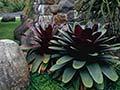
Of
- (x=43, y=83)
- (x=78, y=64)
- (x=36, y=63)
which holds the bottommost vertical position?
(x=43, y=83)

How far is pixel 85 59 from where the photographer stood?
166 inches

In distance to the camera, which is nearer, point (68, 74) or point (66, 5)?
point (68, 74)

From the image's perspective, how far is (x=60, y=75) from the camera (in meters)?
4.38

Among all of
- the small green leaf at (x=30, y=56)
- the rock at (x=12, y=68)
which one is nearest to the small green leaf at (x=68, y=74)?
the rock at (x=12, y=68)

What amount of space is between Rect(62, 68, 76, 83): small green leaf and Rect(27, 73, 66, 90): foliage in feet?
0.71

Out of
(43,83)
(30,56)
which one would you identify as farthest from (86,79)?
(30,56)

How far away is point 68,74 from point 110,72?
0.52 meters

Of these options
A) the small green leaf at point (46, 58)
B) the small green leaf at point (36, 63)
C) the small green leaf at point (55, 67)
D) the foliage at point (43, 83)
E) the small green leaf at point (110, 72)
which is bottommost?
the foliage at point (43, 83)

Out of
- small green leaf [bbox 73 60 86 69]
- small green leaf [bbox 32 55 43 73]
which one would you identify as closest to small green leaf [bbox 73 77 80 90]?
small green leaf [bbox 73 60 86 69]

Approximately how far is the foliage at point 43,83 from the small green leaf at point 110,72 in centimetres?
58

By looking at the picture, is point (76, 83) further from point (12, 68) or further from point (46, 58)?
point (12, 68)

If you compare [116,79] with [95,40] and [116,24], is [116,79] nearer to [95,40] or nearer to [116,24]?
[95,40]

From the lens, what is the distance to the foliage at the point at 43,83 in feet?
14.3

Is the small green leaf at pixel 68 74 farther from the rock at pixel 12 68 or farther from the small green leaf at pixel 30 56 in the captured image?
the small green leaf at pixel 30 56
